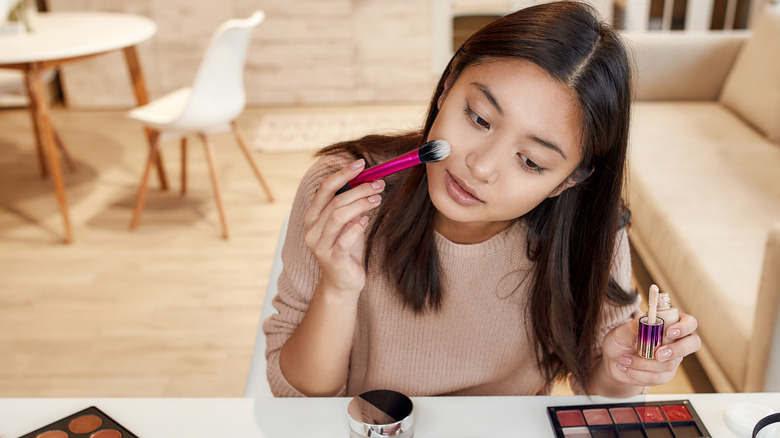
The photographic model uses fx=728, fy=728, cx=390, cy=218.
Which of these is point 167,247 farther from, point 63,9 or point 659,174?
point 63,9

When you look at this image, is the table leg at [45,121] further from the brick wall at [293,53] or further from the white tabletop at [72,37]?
the brick wall at [293,53]

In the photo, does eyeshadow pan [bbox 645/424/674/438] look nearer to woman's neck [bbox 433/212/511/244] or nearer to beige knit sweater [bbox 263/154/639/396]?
beige knit sweater [bbox 263/154/639/396]

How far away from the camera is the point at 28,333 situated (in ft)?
6.70

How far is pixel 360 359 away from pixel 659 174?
1434 mm

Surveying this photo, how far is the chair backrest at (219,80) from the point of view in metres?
2.39

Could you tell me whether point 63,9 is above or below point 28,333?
above

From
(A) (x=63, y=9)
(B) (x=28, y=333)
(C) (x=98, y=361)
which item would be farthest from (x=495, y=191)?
(A) (x=63, y=9)

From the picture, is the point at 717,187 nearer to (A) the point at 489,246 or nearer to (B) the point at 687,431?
(A) the point at 489,246

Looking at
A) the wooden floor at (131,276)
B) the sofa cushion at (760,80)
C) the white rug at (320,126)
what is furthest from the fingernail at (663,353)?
the white rug at (320,126)

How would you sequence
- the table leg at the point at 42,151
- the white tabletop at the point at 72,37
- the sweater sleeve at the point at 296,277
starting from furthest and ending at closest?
the table leg at the point at 42,151 → the white tabletop at the point at 72,37 → the sweater sleeve at the point at 296,277

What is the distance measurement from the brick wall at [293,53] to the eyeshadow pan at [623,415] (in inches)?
129

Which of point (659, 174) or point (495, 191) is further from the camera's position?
point (659, 174)

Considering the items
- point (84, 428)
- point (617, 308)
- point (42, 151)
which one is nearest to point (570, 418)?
point (617, 308)

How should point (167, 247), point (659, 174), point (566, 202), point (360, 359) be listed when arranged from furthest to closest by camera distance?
point (167, 247), point (659, 174), point (360, 359), point (566, 202)
